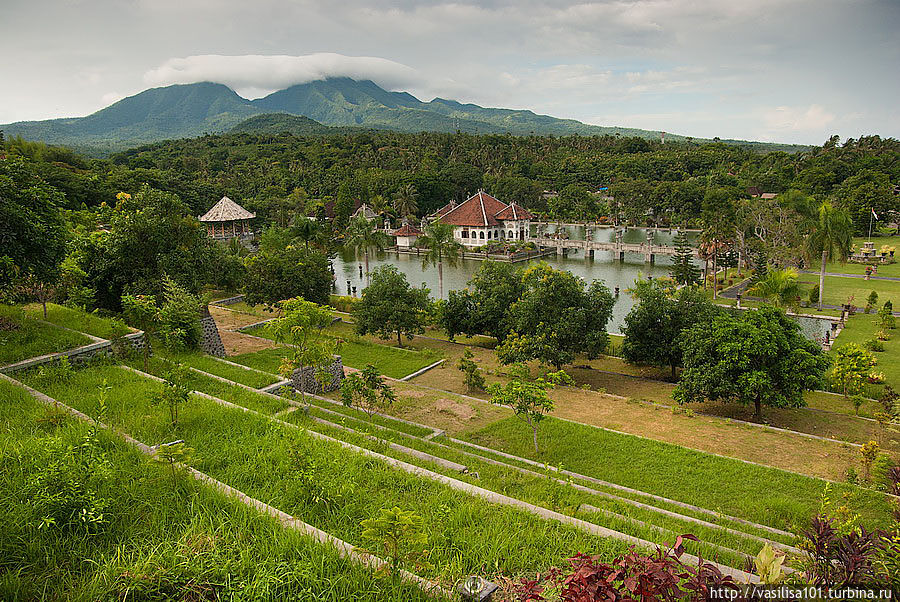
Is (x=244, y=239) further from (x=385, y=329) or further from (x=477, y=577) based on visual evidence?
(x=477, y=577)

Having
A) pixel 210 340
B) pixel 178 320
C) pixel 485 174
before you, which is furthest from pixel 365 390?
pixel 485 174

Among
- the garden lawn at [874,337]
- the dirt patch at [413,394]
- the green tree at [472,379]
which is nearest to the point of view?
the dirt patch at [413,394]

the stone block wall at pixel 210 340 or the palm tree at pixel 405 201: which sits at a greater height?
the palm tree at pixel 405 201

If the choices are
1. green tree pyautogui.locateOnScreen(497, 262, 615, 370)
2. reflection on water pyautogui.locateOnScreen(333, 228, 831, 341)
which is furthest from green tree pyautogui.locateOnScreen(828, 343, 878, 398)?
reflection on water pyautogui.locateOnScreen(333, 228, 831, 341)

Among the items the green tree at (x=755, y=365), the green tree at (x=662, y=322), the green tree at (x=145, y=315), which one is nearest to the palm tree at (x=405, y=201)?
the green tree at (x=662, y=322)

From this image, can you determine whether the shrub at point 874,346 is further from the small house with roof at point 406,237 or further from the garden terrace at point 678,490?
the small house with roof at point 406,237

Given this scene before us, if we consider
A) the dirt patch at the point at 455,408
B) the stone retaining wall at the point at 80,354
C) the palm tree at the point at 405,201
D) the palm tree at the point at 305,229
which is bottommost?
the dirt patch at the point at 455,408

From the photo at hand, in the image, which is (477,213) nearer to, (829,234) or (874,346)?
(829,234)
